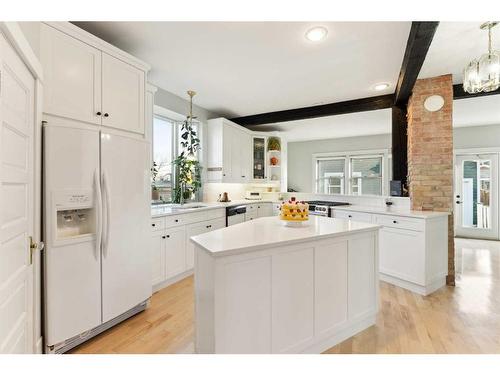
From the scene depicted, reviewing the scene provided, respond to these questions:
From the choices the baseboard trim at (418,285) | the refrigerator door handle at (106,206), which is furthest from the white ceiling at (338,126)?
the refrigerator door handle at (106,206)

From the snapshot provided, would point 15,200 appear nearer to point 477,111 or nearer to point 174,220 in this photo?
point 174,220

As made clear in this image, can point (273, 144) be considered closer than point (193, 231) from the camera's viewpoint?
No

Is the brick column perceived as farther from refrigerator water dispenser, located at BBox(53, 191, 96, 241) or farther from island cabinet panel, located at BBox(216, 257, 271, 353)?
refrigerator water dispenser, located at BBox(53, 191, 96, 241)

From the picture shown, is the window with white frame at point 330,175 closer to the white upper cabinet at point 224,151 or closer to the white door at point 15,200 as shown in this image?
the white upper cabinet at point 224,151

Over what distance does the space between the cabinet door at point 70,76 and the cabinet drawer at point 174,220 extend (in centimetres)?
130

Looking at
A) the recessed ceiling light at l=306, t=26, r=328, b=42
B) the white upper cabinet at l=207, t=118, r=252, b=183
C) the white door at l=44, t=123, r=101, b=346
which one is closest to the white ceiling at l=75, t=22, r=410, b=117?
the recessed ceiling light at l=306, t=26, r=328, b=42

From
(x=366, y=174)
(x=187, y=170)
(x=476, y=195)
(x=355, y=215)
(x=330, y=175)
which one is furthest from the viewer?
(x=330, y=175)

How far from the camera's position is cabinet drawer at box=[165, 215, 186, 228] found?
294 centimetres

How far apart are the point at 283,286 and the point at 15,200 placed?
1.60 meters

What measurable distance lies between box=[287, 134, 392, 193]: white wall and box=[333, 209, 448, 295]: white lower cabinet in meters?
4.31

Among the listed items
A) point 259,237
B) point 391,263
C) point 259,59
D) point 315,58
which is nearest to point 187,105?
point 259,59

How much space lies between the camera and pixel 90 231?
197 centimetres

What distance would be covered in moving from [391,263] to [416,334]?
1201 millimetres

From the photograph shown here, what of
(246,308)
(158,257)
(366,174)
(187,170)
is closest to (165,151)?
(187,170)
